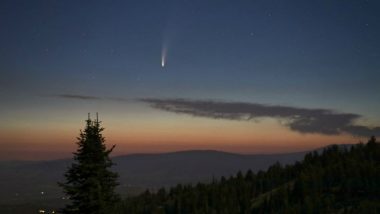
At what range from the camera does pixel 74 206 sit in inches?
1268

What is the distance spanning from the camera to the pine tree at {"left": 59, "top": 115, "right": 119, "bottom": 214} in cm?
3234

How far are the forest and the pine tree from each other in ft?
101

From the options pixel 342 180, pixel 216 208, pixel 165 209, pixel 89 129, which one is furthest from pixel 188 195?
pixel 89 129

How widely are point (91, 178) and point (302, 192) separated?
105 meters

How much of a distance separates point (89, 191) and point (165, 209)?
147255 millimetres

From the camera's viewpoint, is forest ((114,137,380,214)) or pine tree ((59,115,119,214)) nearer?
pine tree ((59,115,119,214))

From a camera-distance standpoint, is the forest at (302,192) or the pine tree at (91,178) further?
the forest at (302,192)

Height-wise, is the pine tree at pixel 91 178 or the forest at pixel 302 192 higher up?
the pine tree at pixel 91 178

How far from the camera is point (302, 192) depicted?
5059 inches

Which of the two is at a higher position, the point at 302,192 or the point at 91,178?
the point at 91,178

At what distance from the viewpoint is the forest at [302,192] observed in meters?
106

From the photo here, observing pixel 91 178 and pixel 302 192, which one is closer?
pixel 91 178

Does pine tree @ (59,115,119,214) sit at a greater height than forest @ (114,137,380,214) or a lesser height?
greater

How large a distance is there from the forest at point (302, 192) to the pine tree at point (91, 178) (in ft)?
101
